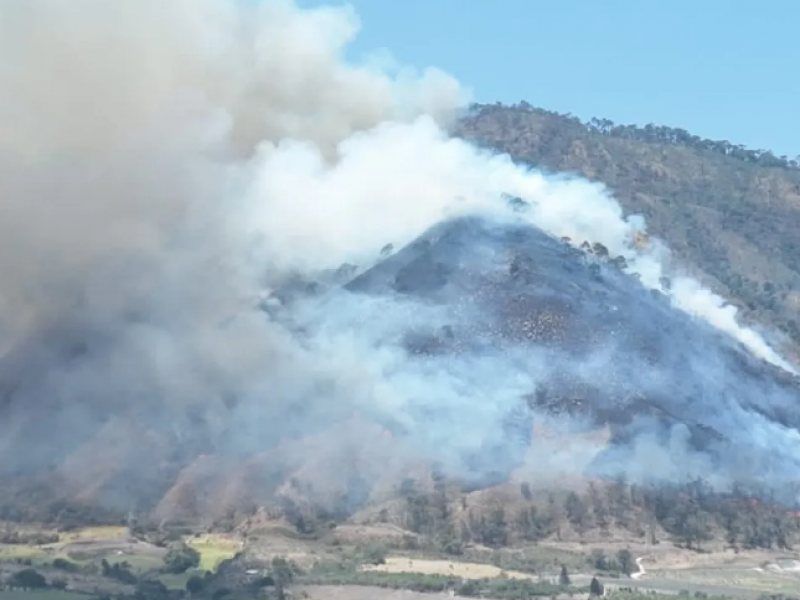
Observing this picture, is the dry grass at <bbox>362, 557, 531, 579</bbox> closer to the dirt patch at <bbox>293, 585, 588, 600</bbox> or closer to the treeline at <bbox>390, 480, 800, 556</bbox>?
the treeline at <bbox>390, 480, 800, 556</bbox>

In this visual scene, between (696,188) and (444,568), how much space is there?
103m

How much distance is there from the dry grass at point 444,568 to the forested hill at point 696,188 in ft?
223

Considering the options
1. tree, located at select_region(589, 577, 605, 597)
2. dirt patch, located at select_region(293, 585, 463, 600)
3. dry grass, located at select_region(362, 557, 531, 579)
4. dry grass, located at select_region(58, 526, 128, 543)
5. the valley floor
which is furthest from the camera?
dry grass, located at select_region(58, 526, 128, 543)

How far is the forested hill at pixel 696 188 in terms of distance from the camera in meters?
139

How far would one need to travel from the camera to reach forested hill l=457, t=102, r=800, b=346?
139250mm

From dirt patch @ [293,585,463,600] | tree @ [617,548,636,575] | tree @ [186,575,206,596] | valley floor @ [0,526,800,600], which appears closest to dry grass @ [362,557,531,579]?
valley floor @ [0,526,800,600]

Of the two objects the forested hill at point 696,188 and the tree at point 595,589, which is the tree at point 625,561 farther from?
the forested hill at point 696,188

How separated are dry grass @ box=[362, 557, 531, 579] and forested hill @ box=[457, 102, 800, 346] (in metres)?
68.1

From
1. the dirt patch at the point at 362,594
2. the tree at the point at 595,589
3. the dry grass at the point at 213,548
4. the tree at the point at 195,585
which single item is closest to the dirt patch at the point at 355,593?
the dirt patch at the point at 362,594

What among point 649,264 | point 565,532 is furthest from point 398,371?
point 649,264

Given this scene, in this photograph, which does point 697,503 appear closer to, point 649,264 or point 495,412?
point 495,412

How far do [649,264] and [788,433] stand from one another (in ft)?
123

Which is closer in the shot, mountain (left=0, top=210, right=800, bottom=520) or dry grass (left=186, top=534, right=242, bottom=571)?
dry grass (left=186, top=534, right=242, bottom=571)

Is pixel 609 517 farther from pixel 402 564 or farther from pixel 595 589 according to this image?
pixel 402 564
